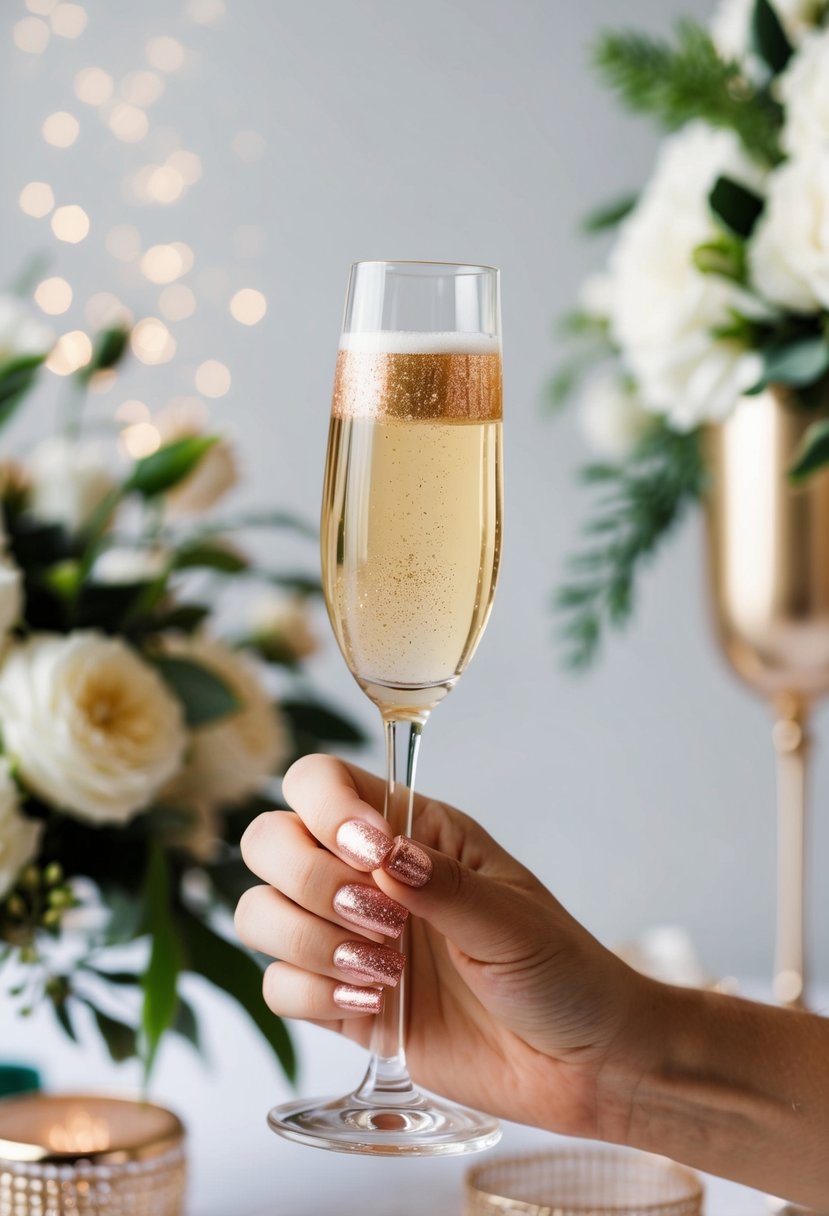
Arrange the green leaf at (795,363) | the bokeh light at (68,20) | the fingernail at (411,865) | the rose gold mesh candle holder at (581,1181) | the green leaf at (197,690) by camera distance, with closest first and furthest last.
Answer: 1. the fingernail at (411,865)
2. the rose gold mesh candle holder at (581,1181)
3. the green leaf at (197,690)
4. the green leaf at (795,363)
5. the bokeh light at (68,20)

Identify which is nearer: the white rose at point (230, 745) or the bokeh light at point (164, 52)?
the white rose at point (230, 745)

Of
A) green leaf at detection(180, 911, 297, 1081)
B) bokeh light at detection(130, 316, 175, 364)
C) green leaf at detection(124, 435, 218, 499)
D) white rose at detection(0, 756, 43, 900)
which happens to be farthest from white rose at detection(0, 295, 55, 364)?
bokeh light at detection(130, 316, 175, 364)

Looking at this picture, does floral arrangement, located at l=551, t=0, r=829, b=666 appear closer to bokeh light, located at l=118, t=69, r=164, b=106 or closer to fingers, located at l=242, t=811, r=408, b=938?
fingers, located at l=242, t=811, r=408, b=938

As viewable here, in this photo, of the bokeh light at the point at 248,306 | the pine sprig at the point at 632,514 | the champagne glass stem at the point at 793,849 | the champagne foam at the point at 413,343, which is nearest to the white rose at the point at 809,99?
the pine sprig at the point at 632,514

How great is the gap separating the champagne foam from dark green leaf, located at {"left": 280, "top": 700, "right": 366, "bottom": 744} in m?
0.76

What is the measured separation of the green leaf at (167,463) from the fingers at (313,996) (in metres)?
0.56

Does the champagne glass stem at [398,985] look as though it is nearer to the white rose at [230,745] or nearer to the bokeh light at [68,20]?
the white rose at [230,745]

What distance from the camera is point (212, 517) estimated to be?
92.0 inches

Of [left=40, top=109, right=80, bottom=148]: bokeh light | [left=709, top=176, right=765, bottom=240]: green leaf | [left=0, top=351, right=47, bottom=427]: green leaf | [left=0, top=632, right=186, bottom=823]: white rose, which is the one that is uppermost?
[left=40, top=109, right=80, bottom=148]: bokeh light

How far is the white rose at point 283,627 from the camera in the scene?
1506 mm

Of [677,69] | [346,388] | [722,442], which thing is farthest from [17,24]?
[346,388]

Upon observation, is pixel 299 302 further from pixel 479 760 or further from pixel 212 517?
pixel 479 760

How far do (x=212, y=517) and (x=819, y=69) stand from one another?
1336mm

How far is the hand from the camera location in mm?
723
